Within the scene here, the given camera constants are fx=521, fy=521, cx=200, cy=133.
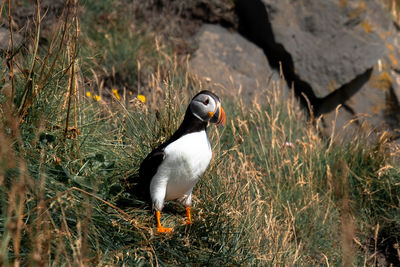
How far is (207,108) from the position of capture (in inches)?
132

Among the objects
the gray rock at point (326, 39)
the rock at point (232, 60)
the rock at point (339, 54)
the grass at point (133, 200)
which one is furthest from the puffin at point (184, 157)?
the gray rock at point (326, 39)

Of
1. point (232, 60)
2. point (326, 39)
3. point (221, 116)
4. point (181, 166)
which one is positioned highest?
point (221, 116)

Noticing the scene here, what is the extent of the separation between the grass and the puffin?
0.23m

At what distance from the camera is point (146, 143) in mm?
4004

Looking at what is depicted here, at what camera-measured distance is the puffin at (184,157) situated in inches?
130

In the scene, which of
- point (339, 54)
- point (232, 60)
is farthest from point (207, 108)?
point (339, 54)

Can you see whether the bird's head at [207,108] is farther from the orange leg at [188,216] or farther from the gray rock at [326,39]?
the gray rock at [326,39]

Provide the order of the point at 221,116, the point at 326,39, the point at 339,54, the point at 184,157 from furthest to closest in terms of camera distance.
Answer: the point at 326,39 < the point at 339,54 < the point at 221,116 < the point at 184,157

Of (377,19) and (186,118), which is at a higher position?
(186,118)

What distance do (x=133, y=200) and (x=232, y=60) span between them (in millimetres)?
4095

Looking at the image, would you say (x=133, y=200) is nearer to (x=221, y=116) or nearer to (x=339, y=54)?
(x=221, y=116)

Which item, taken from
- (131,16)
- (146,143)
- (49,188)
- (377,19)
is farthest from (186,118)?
(377,19)

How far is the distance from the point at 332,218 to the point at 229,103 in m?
1.77

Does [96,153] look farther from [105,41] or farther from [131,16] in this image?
[131,16]
